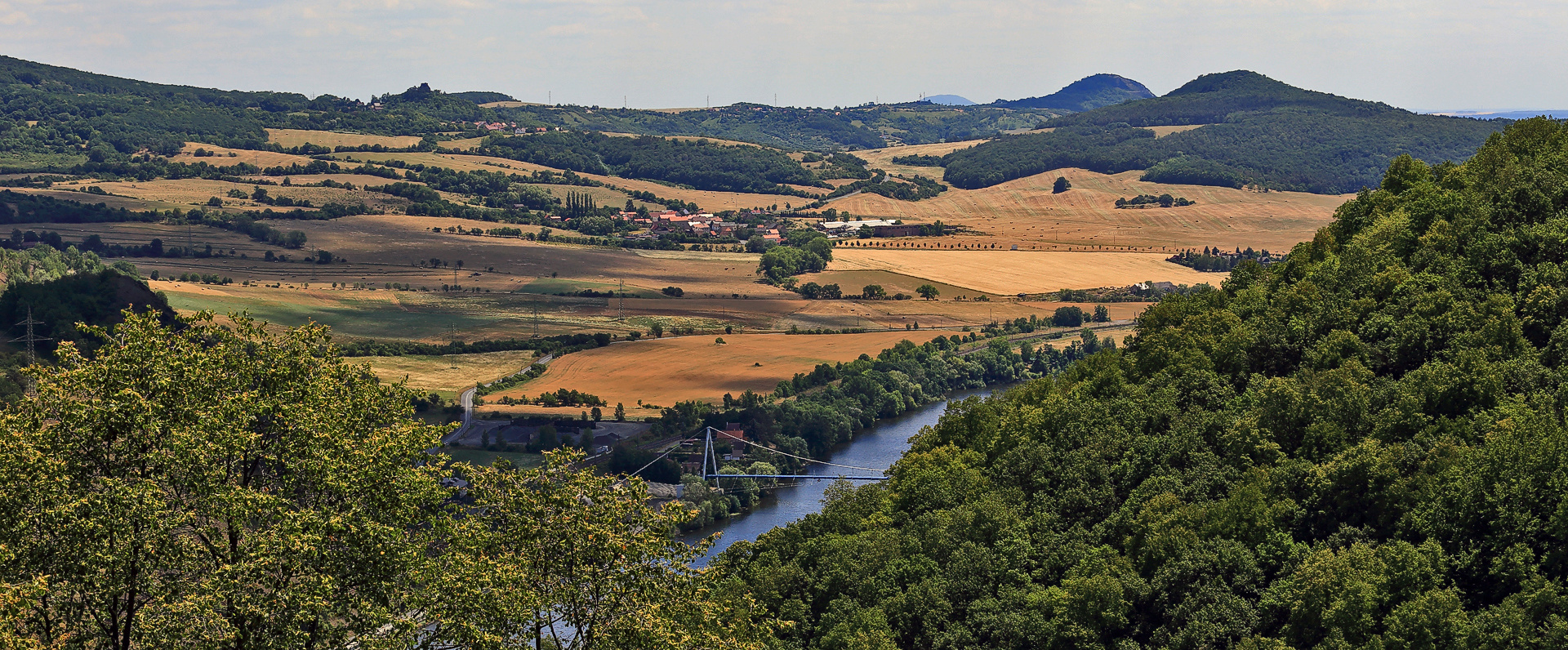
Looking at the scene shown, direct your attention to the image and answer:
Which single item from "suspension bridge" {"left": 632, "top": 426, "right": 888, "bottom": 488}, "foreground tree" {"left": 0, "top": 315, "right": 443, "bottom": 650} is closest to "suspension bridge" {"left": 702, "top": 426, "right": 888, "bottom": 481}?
"suspension bridge" {"left": 632, "top": 426, "right": 888, "bottom": 488}

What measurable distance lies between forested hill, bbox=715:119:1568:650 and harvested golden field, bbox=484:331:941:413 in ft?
166

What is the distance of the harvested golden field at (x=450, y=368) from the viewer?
118 meters

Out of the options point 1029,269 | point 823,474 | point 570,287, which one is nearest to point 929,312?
point 1029,269

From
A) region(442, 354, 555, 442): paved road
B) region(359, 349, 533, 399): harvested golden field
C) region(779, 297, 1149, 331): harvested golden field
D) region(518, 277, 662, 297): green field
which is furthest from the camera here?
region(518, 277, 662, 297): green field

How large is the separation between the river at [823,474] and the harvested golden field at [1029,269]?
4525 cm

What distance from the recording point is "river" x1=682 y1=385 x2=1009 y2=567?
90.6 metres

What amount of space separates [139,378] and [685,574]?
32.4 ft

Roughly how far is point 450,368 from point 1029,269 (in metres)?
85.7

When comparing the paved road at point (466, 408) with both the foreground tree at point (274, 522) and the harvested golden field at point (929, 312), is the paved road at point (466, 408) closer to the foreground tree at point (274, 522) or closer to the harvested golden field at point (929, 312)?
the harvested golden field at point (929, 312)

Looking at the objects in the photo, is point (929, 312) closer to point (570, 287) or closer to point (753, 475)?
point (570, 287)

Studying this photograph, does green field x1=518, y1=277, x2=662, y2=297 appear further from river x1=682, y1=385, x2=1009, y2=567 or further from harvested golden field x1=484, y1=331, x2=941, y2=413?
river x1=682, y1=385, x2=1009, y2=567

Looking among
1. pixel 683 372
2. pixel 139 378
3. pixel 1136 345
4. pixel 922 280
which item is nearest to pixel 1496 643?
pixel 139 378

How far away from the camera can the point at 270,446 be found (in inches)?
920

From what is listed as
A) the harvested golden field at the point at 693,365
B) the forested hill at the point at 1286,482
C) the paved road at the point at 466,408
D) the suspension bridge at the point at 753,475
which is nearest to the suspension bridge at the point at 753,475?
the suspension bridge at the point at 753,475
